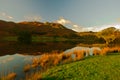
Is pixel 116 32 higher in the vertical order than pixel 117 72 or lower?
higher

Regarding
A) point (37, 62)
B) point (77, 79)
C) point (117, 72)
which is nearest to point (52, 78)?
point (77, 79)

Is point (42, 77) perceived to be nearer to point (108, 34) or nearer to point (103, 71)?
point (103, 71)

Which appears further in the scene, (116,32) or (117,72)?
(116,32)

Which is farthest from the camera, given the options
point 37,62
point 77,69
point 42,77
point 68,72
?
point 37,62

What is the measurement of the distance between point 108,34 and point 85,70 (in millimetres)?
40161

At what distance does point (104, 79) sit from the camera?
1135cm

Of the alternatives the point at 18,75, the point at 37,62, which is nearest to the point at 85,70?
the point at 18,75

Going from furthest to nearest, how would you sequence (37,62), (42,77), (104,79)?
(37,62) → (42,77) → (104,79)

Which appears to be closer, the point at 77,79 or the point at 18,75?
the point at 77,79

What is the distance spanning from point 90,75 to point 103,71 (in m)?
1.59

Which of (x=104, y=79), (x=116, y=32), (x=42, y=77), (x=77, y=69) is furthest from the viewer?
(x=116, y=32)

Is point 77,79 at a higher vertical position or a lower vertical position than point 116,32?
lower

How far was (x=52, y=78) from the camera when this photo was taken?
11.8 meters

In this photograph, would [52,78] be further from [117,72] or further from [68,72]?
[117,72]
